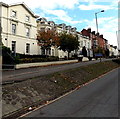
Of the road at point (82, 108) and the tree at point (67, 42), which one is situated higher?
the tree at point (67, 42)

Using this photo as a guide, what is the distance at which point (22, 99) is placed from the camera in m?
11.9

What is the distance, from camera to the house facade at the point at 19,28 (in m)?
44.2

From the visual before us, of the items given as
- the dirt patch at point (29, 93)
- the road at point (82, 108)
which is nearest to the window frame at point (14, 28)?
the dirt patch at point (29, 93)

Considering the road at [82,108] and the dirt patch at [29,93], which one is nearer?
the road at [82,108]

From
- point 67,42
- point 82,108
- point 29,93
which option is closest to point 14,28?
point 67,42

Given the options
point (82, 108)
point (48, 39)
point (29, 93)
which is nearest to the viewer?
point (82, 108)

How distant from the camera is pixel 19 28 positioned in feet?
158

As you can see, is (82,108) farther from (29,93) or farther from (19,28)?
(19,28)

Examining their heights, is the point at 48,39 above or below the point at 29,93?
above

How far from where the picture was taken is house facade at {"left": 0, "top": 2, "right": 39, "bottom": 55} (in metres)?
44.2

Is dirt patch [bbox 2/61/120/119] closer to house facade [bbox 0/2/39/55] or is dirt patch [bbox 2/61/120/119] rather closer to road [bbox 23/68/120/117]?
road [bbox 23/68/120/117]

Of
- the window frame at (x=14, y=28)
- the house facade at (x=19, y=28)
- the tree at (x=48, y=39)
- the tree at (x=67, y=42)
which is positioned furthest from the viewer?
the tree at (x=67, y=42)

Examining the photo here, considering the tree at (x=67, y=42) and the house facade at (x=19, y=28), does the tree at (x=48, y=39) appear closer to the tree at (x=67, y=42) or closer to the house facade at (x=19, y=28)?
the house facade at (x=19, y=28)

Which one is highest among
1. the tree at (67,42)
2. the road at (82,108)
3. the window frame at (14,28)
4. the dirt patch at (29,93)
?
the window frame at (14,28)
